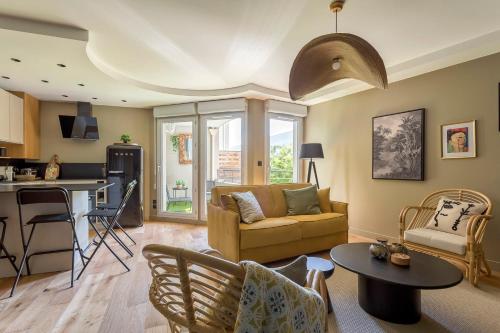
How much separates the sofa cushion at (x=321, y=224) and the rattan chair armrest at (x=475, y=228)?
133 cm

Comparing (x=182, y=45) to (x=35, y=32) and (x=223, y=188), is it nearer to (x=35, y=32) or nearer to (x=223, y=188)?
(x=35, y=32)

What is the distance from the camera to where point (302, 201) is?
3646 millimetres

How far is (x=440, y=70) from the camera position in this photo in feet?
11.1

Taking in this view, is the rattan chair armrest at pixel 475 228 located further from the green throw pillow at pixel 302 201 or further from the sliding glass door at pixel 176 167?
the sliding glass door at pixel 176 167

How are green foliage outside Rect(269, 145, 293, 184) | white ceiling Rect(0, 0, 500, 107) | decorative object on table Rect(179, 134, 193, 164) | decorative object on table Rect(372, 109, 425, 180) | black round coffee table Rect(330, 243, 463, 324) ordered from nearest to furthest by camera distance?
black round coffee table Rect(330, 243, 463, 324) → white ceiling Rect(0, 0, 500, 107) → decorative object on table Rect(372, 109, 425, 180) → green foliage outside Rect(269, 145, 293, 184) → decorative object on table Rect(179, 134, 193, 164)

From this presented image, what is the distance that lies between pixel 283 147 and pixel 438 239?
3219 millimetres

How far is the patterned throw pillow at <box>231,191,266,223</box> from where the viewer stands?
3097 millimetres

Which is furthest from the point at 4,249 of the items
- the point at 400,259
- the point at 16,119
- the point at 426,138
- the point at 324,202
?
the point at 426,138

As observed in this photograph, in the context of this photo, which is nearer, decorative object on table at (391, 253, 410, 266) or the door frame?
decorative object on table at (391, 253, 410, 266)

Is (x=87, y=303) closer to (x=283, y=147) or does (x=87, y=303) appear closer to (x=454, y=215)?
(x=454, y=215)

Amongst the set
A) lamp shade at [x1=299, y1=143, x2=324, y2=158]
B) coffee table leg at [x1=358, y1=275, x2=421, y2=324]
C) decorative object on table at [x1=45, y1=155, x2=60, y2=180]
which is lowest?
coffee table leg at [x1=358, y1=275, x2=421, y2=324]

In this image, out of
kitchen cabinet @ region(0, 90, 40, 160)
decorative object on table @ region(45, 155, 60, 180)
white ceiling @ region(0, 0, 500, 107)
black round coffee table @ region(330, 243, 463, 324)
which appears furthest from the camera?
decorative object on table @ region(45, 155, 60, 180)

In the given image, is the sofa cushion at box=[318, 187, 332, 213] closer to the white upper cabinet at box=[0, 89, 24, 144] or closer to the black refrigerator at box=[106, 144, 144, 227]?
the black refrigerator at box=[106, 144, 144, 227]

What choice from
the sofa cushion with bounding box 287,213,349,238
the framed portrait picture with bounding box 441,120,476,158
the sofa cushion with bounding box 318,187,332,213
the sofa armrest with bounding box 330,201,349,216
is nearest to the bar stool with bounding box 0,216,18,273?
the sofa cushion with bounding box 287,213,349,238
